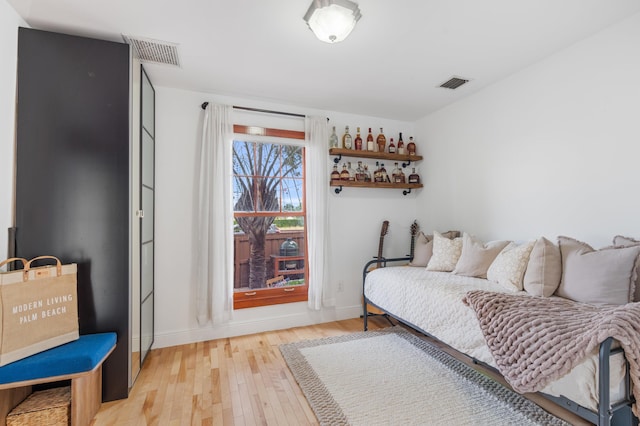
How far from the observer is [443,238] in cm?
307

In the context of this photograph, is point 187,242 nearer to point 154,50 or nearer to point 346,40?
point 154,50

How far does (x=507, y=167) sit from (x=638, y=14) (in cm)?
125

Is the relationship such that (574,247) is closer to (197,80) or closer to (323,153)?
(323,153)

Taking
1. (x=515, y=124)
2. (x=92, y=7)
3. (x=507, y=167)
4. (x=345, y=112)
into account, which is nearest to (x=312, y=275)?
(x=345, y=112)

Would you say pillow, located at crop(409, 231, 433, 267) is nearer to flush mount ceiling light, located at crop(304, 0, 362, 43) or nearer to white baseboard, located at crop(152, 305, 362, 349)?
white baseboard, located at crop(152, 305, 362, 349)

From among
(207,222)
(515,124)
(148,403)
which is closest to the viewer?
(148,403)

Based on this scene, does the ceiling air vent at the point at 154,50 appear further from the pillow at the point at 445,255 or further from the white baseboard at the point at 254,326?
the pillow at the point at 445,255

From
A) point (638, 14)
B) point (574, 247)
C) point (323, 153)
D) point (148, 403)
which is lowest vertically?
point (148, 403)

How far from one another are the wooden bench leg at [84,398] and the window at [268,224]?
139 centimetres

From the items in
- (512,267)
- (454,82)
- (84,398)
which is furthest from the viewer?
(454,82)

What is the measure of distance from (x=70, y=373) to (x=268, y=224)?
2.05 meters

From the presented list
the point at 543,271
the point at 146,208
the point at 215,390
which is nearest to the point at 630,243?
the point at 543,271

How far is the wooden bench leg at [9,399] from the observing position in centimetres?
160

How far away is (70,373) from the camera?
1.63 meters
